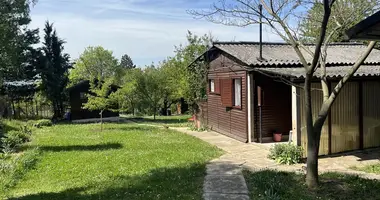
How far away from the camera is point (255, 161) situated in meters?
9.34

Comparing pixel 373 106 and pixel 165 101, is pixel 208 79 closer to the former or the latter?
pixel 373 106

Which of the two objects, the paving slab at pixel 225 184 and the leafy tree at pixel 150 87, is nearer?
the paving slab at pixel 225 184

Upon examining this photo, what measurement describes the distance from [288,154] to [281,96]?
12.7 ft

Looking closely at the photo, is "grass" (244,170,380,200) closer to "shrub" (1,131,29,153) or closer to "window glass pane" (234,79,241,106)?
"window glass pane" (234,79,241,106)

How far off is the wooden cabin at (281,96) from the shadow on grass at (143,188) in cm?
309

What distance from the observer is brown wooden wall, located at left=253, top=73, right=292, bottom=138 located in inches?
481

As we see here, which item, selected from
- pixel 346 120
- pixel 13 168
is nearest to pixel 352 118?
pixel 346 120

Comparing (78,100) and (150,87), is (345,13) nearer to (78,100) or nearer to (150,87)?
(150,87)

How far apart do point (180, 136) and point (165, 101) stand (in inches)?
729

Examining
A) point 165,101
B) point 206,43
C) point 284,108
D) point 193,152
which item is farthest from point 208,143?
point 165,101

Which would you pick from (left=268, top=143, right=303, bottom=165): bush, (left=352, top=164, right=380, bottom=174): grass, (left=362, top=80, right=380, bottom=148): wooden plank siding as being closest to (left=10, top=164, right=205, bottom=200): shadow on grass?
(left=268, top=143, right=303, bottom=165): bush

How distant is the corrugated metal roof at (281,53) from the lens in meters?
12.4

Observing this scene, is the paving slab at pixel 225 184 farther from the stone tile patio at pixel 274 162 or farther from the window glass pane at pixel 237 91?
the window glass pane at pixel 237 91

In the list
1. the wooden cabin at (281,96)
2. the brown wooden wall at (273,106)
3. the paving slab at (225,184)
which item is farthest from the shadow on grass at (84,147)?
the paving slab at (225,184)
